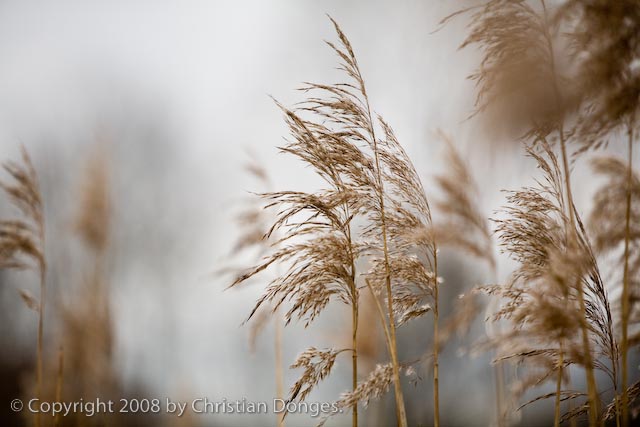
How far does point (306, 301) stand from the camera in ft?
6.74

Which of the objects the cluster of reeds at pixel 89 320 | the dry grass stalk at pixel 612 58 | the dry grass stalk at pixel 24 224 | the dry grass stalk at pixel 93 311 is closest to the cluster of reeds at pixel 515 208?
the dry grass stalk at pixel 612 58

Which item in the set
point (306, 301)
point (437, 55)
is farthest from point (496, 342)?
point (437, 55)

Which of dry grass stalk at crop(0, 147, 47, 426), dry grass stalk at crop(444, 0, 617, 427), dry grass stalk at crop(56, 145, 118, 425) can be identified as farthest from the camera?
dry grass stalk at crop(56, 145, 118, 425)

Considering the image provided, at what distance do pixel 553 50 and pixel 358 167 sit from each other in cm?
91

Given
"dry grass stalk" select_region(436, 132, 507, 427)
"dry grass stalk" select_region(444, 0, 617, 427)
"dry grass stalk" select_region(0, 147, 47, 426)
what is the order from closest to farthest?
"dry grass stalk" select_region(444, 0, 617, 427) → "dry grass stalk" select_region(436, 132, 507, 427) → "dry grass stalk" select_region(0, 147, 47, 426)

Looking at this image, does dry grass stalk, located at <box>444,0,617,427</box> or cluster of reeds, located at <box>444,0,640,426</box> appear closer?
cluster of reeds, located at <box>444,0,640,426</box>

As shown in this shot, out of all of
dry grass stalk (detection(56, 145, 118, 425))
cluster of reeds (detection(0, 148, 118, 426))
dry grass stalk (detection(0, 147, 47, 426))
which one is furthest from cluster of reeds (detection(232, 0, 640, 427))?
dry grass stalk (detection(56, 145, 118, 425))

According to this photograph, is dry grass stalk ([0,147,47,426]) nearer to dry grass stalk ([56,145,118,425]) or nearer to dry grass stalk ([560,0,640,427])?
dry grass stalk ([56,145,118,425])

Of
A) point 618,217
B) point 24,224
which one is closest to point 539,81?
point 618,217

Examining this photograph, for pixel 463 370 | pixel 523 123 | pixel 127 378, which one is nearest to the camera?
pixel 523 123

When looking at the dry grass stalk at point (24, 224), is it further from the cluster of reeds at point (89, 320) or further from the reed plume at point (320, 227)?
the reed plume at point (320, 227)

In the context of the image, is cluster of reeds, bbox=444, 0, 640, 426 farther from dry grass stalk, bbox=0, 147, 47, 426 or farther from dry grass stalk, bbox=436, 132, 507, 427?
dry grass stalk, bbox=0, 147, 47, 426

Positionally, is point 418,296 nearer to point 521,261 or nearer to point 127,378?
point 521,261

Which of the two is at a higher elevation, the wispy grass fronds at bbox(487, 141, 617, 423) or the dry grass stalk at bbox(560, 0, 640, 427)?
the dry grass stalk at bbox(560, 0, 640, 427)
